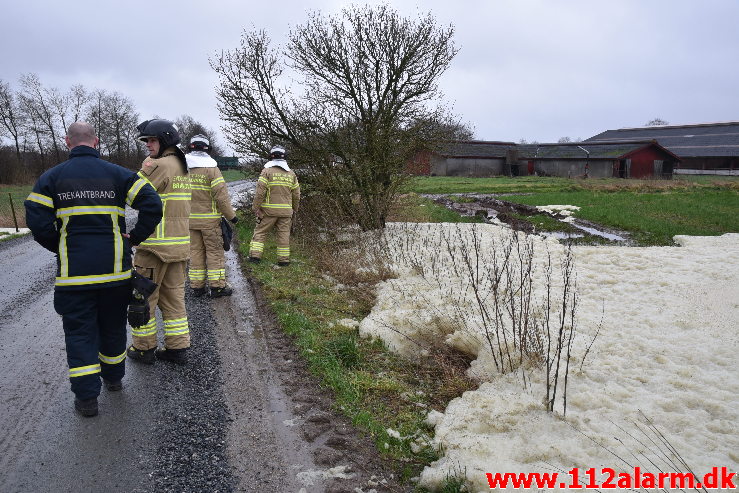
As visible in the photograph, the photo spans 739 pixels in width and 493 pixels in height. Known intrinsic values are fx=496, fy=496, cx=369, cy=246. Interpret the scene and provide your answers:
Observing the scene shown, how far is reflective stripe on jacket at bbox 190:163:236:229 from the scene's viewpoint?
Answer: 24.7 feet

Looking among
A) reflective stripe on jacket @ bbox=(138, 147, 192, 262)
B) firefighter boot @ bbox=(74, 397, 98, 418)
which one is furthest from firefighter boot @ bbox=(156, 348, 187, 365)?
firefighter boot @ bbox=(74, 397, 98, 418)

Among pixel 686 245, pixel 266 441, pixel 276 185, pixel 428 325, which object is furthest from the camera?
pixel 686 245

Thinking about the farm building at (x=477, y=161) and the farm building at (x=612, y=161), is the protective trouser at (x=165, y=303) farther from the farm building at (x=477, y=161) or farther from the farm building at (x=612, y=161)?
the farm building at (x=612, y=161)

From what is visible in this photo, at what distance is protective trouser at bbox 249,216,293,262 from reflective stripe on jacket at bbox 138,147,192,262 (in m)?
4.31

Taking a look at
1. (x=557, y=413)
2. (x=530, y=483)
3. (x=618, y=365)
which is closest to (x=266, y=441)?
(x=530, y=483)

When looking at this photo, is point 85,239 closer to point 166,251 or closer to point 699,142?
point 166,251

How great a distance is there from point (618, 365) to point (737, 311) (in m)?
2.64

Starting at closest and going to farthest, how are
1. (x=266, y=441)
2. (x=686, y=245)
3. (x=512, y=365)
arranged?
(x=266, y=441)
(x=512, y=365)
(x=686, y=245)

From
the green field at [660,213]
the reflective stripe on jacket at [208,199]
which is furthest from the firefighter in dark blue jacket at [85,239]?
the green field at [660,213]

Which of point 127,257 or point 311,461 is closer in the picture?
point 311,461

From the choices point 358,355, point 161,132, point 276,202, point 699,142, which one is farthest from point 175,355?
point 699,142

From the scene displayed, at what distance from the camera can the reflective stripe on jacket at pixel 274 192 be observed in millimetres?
9672

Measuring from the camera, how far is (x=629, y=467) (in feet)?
10.2

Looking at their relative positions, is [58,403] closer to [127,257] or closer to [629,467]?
[127,257]
